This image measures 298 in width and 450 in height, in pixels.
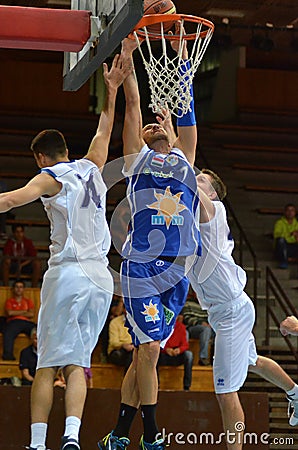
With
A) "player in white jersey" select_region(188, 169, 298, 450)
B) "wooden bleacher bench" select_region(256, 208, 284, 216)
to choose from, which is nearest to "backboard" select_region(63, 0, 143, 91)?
"player in white jersey" select_region(188, 169, 298, 450)

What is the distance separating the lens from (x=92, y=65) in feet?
21.8

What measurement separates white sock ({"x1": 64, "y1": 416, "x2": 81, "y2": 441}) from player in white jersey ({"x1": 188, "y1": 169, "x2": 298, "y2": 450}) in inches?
60.6

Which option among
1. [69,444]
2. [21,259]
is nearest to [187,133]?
[69,444]

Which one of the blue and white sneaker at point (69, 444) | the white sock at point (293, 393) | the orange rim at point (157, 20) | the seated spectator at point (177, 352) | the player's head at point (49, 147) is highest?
the orange rim at point (157, 20)

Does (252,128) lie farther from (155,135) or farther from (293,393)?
(155,135)

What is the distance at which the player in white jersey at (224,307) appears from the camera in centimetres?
734

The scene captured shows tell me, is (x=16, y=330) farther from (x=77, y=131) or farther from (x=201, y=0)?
(x=77, y=131)

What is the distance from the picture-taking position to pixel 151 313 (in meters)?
6.74

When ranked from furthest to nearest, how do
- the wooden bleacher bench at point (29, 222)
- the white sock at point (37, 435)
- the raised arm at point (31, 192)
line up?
the wooden bleacher bench at point (29, 222)
the white sock at point (37, 435)
the raised arm at point (31, 192)

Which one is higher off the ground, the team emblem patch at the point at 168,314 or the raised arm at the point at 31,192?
the raised arm at the point at 31,192

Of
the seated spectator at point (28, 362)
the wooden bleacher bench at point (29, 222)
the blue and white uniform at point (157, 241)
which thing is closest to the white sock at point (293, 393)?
the blue and white uniform at point (157, 241)

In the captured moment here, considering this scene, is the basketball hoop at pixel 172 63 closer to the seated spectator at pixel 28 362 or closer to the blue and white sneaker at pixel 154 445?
the blue and white sneaker at pixel 154 445

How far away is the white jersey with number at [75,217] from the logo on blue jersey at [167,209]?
434 millimetres

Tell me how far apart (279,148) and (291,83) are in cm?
→ 294
